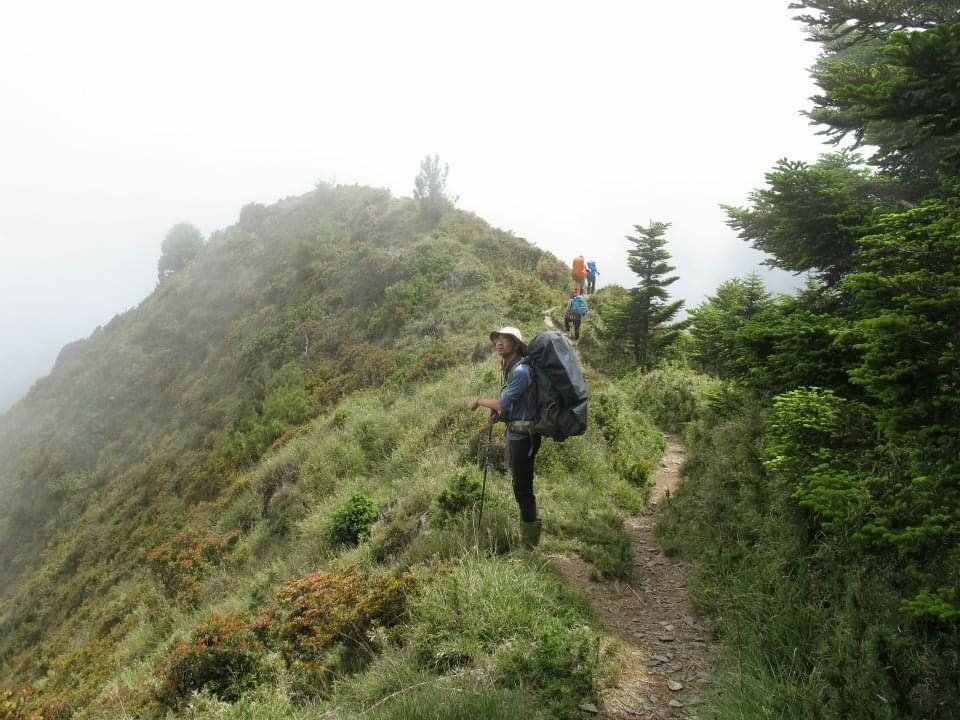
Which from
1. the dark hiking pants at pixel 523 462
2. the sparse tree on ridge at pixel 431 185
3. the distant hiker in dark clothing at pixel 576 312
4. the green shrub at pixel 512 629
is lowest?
the green shrub at pixel 512 629

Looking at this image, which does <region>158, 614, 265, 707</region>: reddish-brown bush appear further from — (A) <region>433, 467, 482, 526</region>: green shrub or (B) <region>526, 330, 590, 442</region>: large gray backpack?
(B) <region>526, 330, 590, 442</region>: large gray backpack

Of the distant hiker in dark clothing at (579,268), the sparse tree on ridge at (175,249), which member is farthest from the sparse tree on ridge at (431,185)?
the sparse tree on ridge at (175,249)

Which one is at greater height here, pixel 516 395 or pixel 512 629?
pixel 516 395

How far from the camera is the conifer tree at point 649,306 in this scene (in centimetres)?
1570

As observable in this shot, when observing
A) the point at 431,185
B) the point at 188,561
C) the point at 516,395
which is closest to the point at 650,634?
the point at 516,395

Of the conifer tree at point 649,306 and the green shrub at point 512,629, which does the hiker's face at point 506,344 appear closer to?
the green shrub at point 512,629

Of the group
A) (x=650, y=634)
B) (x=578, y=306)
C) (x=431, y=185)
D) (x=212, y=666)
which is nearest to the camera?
(x=650, y=634)

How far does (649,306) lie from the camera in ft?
52.5

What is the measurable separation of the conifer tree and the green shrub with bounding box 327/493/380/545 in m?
9.55

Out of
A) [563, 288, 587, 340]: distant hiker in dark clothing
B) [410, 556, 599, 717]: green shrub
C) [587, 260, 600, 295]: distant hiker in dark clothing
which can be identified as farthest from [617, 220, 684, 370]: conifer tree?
[410, 556, 599, 717]: green shrub

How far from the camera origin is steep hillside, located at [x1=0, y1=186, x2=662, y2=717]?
196 inches

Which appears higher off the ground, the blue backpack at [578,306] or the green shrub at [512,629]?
the blue backpack at [578,306]

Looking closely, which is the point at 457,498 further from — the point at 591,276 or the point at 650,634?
the point at 591,276

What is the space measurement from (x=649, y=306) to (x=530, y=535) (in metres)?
11.7
